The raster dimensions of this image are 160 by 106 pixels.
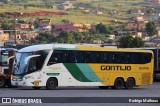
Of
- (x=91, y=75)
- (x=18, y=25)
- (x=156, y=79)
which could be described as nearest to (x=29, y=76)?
(x=91, y=75)

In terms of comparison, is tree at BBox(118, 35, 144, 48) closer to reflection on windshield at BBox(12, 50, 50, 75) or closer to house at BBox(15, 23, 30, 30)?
reflection on windshield at BBox(12, 50, 50, 75)

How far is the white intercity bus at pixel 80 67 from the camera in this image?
38.7m

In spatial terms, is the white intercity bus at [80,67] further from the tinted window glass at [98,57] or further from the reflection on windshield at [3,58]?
the reflection on windshield at [3,58]

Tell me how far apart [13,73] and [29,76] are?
4.49ft

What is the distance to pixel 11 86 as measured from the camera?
1662 inches

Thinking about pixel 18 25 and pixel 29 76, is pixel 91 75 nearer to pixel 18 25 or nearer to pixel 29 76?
pixel 29 76

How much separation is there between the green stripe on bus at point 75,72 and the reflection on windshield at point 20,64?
237 centimetres

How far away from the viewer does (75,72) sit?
A: 3988cm

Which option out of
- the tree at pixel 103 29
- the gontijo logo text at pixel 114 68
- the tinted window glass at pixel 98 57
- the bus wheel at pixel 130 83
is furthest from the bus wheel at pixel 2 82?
the tree at pixel 103 29

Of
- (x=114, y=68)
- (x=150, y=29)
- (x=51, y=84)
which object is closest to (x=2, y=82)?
(x=51, y=84)

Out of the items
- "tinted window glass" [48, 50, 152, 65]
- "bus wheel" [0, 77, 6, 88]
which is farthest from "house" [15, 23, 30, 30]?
"tinted window glass" [48, 50, 152, 65]

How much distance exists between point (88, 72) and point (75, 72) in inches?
33.7

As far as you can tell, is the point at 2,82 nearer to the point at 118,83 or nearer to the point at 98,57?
the point at 98,57

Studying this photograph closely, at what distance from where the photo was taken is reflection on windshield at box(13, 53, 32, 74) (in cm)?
3872
